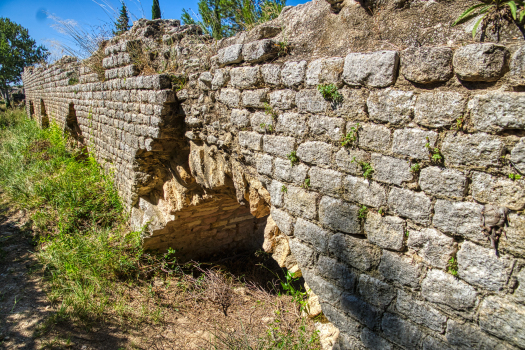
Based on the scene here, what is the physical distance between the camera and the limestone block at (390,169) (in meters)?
1.54

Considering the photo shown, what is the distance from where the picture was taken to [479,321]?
4.51ft

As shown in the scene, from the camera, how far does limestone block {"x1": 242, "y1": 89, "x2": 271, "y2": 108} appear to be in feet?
7.49

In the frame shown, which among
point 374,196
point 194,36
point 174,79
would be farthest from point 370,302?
point 194,36

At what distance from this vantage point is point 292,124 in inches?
82.6

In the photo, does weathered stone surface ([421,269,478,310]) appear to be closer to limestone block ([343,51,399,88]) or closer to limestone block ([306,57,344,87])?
limestone block ([343,51,399,88])

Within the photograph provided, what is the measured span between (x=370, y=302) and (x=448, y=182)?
33.1 inches

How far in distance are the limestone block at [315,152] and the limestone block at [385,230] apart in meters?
0.42

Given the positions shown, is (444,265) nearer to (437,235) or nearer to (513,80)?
(437,235)

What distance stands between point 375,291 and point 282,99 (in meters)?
1.33

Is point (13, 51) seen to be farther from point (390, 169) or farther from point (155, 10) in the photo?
point (390, 169)

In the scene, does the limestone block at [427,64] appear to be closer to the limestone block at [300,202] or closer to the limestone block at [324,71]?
the limestone block at [324,71]

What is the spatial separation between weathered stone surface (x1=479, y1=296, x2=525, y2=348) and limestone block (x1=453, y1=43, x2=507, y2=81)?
0.92 metres

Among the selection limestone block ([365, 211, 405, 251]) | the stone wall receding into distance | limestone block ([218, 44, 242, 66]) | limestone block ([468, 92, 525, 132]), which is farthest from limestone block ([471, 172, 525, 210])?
limestone block ([218, 44, 242, 66])

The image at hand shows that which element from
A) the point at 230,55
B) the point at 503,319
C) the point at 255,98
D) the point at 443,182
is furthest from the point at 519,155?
the point at 230,55
